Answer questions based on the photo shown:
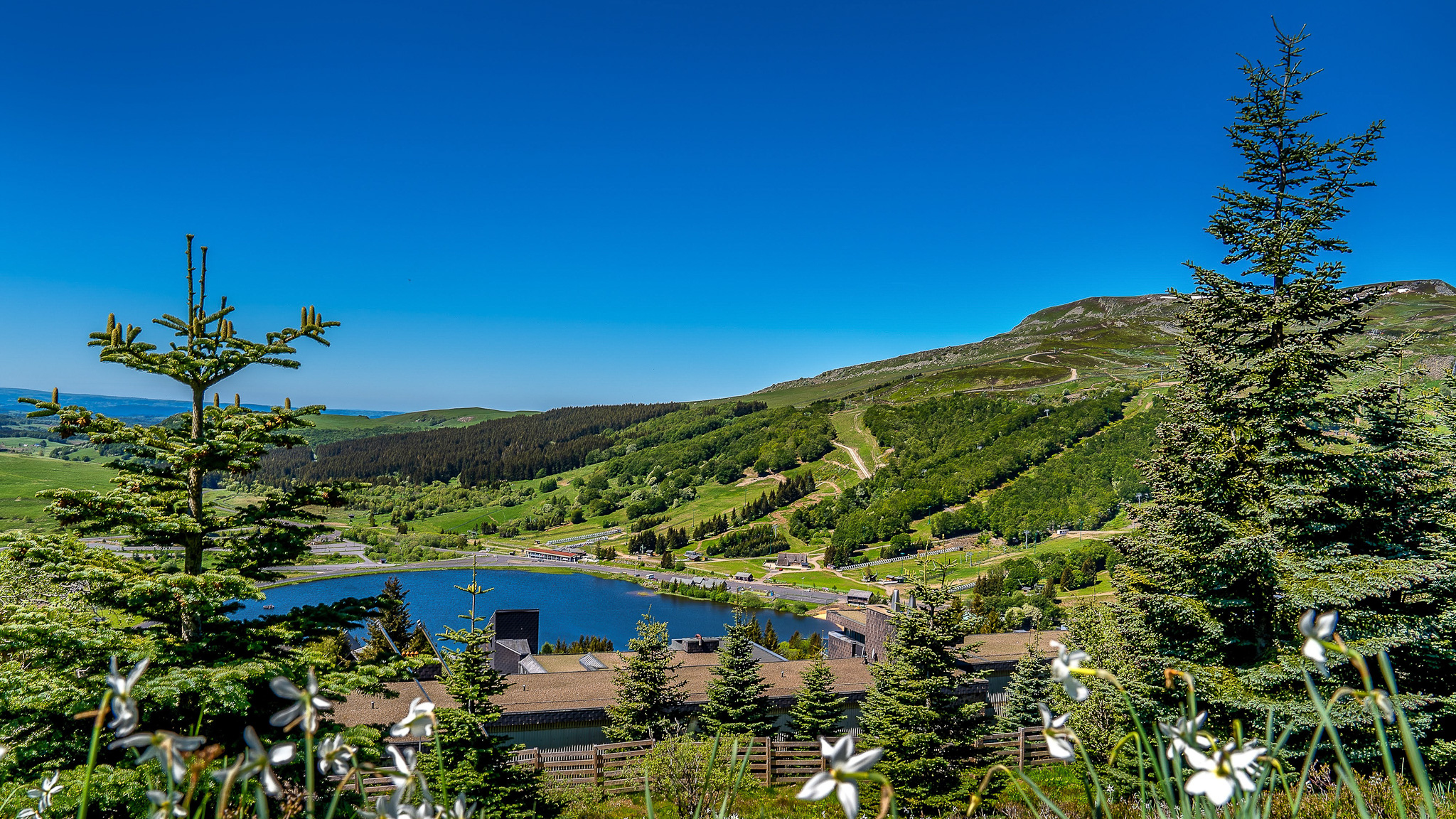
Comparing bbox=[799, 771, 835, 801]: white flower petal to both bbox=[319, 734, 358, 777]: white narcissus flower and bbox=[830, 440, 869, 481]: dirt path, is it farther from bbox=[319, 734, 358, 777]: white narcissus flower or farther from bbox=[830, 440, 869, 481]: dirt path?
bbox=[830, 440, 869, 481]: dirt path

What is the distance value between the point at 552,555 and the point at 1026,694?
4357 inches

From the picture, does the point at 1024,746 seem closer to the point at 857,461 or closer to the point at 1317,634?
the point at 1317,634

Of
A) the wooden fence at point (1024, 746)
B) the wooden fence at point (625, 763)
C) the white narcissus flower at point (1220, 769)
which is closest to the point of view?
the white narcissus flower at point (1220, 769)

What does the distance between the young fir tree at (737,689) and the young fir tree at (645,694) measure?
1.21 metres

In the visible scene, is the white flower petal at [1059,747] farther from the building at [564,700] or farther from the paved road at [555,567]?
the paved road at [555,567]

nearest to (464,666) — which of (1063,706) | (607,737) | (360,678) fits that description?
(360,678)

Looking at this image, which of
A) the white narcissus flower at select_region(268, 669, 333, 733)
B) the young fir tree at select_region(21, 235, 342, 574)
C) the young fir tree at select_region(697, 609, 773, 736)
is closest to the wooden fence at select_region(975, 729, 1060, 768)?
the young fir tree at select_region(697, 609, 773, 736)

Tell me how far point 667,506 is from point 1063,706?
155 meters

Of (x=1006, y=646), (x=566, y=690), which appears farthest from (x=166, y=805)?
(x=1006, y=646)

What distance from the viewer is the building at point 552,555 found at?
12394 centimetres

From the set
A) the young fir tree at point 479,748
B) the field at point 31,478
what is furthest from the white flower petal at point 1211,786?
the field at point 31,478

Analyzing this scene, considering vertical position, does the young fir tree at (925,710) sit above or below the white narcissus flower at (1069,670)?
below

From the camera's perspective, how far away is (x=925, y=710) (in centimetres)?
1494

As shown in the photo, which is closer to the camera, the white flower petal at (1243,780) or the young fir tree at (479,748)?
the white flower petal at (1243,780)
